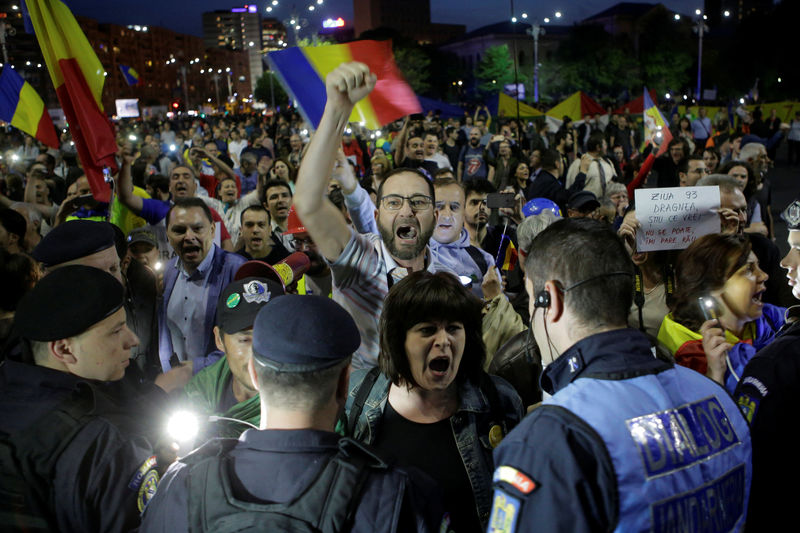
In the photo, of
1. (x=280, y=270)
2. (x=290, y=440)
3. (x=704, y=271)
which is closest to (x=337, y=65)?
(x=280, y=270)

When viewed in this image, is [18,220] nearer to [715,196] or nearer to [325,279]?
[325,279]

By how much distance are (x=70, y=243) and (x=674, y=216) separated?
12.2 ft

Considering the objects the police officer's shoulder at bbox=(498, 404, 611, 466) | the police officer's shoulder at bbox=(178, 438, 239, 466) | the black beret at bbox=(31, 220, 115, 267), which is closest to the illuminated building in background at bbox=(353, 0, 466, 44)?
the black beret at bbox=(31, 220, 115, 267)

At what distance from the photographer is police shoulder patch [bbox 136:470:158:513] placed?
219cm

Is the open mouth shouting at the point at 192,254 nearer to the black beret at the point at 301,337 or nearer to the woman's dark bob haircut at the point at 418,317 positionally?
the woman's dark bob haircut at the point at 418,317

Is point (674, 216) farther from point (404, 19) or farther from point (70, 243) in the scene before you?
point (404, 19)

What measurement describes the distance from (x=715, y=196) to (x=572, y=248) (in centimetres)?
255

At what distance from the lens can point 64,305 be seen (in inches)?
98.2

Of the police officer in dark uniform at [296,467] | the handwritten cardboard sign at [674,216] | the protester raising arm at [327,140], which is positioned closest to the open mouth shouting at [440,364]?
the protester raising arm at [327,140]

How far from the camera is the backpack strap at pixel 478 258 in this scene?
183 inches

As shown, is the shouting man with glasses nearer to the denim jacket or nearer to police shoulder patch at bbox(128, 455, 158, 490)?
the denim jacket

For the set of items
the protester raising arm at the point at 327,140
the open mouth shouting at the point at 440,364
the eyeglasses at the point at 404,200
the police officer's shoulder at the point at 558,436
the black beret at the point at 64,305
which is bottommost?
the open mouth shouting at the point at 440,364

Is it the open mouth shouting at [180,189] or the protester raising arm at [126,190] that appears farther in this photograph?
the open mouth shouting at [180,189]

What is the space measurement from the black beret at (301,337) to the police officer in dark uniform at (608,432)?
56cm
